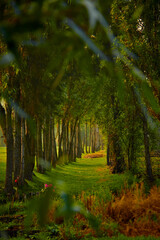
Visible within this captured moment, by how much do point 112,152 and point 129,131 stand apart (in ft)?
9.96

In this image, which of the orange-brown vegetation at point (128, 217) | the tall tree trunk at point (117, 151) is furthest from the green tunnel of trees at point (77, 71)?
the orange-brown vegetation at point (128, 217)

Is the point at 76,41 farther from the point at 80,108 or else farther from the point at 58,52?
the point at 80,108

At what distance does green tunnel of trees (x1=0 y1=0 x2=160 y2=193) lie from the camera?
64cm

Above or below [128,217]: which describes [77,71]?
above

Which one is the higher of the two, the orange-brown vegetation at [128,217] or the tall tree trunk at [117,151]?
the tall tree trunk at [117,151]

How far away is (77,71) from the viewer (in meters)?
1.37

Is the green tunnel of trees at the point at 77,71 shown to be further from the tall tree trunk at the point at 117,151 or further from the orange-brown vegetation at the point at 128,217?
the orange-brown vegetation at the point at 128,217

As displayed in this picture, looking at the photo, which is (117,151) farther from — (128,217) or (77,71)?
(77,71)

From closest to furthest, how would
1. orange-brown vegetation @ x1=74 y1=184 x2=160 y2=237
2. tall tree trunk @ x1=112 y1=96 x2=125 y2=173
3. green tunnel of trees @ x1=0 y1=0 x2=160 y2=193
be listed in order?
green tunnel of trees @ x1=0 y1=0 x2=160 y2=193 → orange-brown vegetation @ x1=74 y1=184 x2=160 y2=237 → tall tree trunk @ x1=112 y1=96 x2=125 y2=173

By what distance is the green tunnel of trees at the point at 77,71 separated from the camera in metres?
0.64

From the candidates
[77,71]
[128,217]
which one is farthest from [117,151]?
[77,71]

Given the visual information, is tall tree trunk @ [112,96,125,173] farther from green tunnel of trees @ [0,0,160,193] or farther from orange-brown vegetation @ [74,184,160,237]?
orange-brown vegetation @ [74,184,160,237]

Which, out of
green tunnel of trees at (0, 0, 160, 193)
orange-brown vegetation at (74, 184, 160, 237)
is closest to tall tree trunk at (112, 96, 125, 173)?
green tunnel of trees at (0, 0, 160, 193)

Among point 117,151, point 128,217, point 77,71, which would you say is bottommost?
point 128,217
